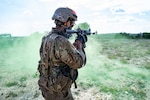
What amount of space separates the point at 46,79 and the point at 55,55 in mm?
466

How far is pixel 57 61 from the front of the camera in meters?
3.58

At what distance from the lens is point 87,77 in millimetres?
8789

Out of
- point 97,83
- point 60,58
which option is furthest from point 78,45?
point 97,83

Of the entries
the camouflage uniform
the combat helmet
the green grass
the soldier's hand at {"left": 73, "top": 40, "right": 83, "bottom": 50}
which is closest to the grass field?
the green grass

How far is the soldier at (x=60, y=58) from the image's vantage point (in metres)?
3.47

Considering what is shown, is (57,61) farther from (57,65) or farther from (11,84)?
(11,84)

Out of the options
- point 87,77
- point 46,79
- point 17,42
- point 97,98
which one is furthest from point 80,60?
point 17,42

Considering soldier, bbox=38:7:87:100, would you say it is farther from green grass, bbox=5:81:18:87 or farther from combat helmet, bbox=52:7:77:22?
green grass, bbox=5:81:18:87

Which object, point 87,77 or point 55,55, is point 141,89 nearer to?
point 87,77

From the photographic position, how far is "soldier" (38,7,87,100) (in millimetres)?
3469

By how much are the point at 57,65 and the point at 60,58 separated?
0.17 meters

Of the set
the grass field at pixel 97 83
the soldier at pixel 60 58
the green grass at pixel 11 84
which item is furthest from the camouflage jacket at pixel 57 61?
the green grass at pixel 11 84

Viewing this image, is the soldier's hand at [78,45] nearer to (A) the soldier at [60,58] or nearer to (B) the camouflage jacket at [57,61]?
(A) the soldier at [60,58]

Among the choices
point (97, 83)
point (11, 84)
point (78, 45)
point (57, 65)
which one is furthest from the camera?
point (11, 84)
